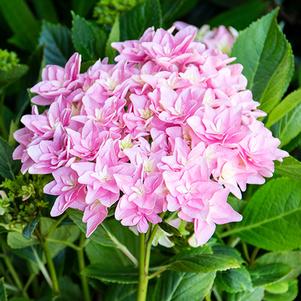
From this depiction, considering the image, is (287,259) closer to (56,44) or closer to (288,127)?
(288,127)

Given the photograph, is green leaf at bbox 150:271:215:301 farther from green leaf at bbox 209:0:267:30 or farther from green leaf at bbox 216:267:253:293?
green leaf at bbox 209:0:267:30

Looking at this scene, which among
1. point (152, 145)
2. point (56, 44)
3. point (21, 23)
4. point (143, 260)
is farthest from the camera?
point (21, 23)

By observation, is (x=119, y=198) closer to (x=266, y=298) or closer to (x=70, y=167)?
(x=70, y=167)

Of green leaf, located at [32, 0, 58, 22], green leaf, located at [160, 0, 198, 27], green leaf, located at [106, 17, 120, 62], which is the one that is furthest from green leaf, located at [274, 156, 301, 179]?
green leaf, located at [32, 0, 58, 22]

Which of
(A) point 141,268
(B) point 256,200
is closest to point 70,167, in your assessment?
(A) point 141,268

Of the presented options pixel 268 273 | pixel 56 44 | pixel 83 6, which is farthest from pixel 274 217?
pixel 83 6

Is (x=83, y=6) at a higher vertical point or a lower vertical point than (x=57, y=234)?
higher

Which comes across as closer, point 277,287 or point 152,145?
point 152,145

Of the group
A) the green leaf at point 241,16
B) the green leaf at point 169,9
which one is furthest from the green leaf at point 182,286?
the green leaf at point 241,16

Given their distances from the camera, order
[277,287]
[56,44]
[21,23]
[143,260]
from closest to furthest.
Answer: [143,260], [277,287], [56,44], [21,23]
